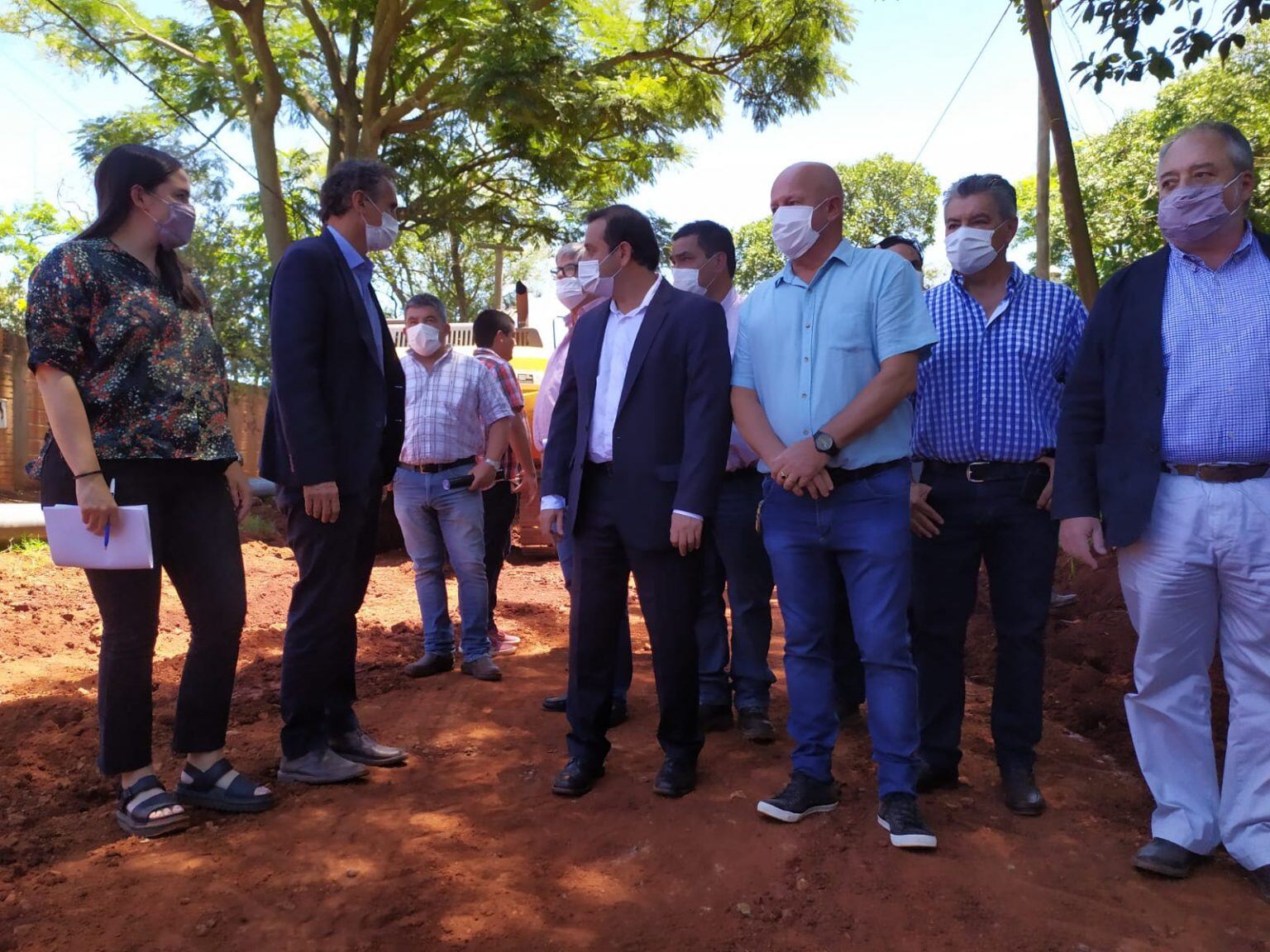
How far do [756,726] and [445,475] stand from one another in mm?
2235

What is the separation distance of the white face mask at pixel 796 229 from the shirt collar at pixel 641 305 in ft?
1.77

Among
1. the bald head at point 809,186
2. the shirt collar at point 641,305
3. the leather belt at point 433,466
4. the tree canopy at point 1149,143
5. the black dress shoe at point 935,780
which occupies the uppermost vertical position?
the tree canopy at point 1149,143

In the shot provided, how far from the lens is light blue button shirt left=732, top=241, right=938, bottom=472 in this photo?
352cm

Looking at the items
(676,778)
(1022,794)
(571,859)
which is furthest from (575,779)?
(1022,794)

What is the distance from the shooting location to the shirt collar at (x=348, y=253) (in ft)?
13.6

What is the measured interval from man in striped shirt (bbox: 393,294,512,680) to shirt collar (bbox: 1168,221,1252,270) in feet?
11.6

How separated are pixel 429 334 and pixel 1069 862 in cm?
405

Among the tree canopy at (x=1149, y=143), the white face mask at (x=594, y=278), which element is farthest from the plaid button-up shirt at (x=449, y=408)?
the tree canopy at (x=1149, y=143)

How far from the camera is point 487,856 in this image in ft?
11.1

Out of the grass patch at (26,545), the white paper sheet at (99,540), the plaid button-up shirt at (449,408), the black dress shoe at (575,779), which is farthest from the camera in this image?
the grass patch at (26,545)

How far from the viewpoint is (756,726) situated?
4480 mm

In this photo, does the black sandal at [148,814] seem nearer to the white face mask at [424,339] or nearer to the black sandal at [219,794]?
the black sandal at [219,794]

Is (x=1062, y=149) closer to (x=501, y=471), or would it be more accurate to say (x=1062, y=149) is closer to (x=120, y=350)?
(x=501, y=471)

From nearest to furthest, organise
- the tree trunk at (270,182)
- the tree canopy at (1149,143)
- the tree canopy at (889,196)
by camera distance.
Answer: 1. the tree trunk at (270,182)
2. the tree canopy at (1149,143)
3. the tree canopy at (889,196)
